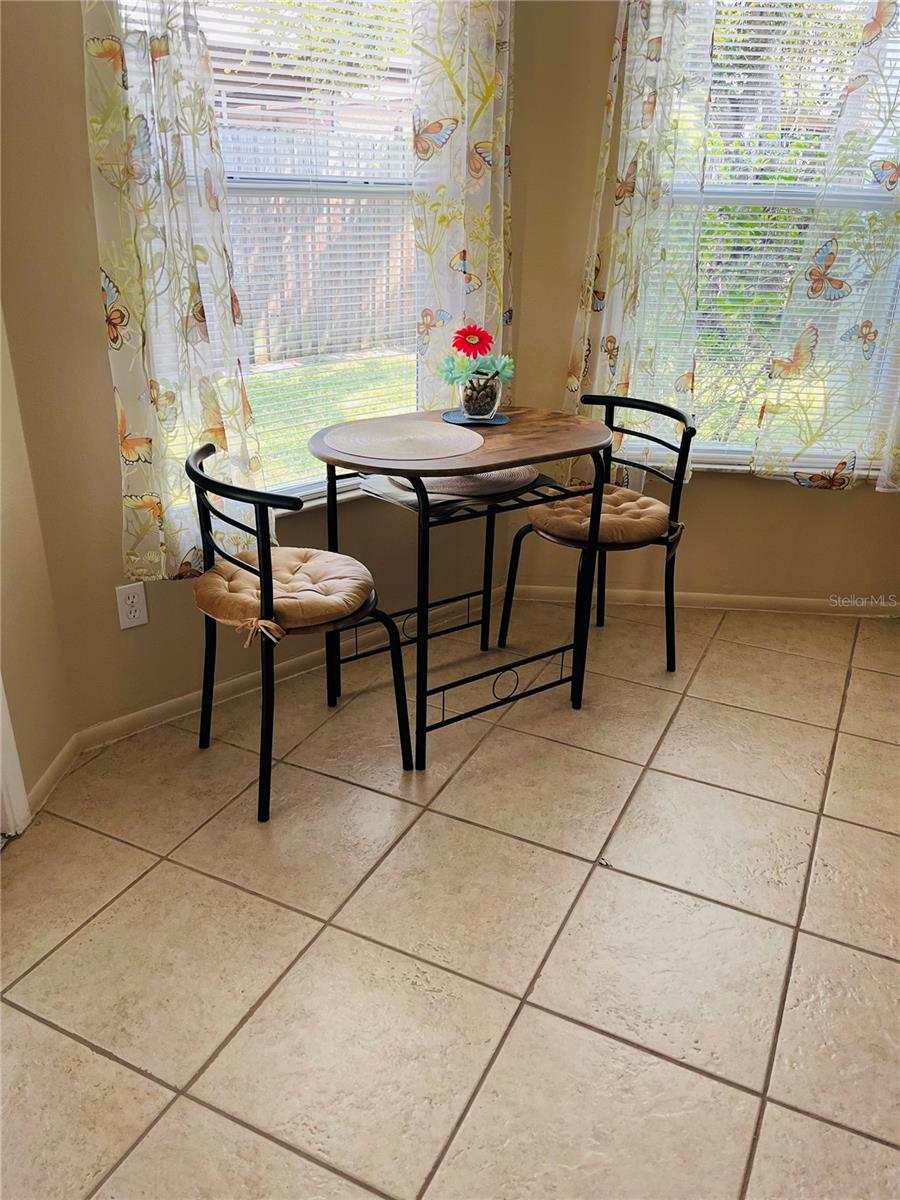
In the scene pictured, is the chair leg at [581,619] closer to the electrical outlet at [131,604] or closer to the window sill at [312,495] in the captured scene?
the window sill at [312,495]

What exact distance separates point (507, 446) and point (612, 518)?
457mm

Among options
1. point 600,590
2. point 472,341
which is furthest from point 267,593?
point 600,590

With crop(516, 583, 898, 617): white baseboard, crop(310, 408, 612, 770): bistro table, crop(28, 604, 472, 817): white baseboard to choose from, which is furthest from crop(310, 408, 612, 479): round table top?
crop(516, 583, 898, 617): white baseboard

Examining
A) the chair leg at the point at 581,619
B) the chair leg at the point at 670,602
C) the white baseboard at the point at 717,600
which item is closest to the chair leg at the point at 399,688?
the chair leg at the point at 581,619

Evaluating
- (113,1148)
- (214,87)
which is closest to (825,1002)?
(113,1148)

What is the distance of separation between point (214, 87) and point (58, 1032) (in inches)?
78.1

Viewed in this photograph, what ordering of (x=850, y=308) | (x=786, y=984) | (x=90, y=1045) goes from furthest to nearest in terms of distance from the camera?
(x=850, y=308) < (x=786, y=984) < (x=90, y=1045)

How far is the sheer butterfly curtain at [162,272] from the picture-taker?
1854 mm

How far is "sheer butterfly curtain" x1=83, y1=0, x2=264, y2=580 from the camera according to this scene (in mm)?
1854

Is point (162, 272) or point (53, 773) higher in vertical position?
point (162, 272)

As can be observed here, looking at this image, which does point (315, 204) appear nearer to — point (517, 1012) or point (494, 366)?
point (494, 366)

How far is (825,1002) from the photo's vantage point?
165 cm

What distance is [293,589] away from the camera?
2.09 meters

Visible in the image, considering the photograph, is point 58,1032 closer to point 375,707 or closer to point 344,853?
Answer: point 344,853
